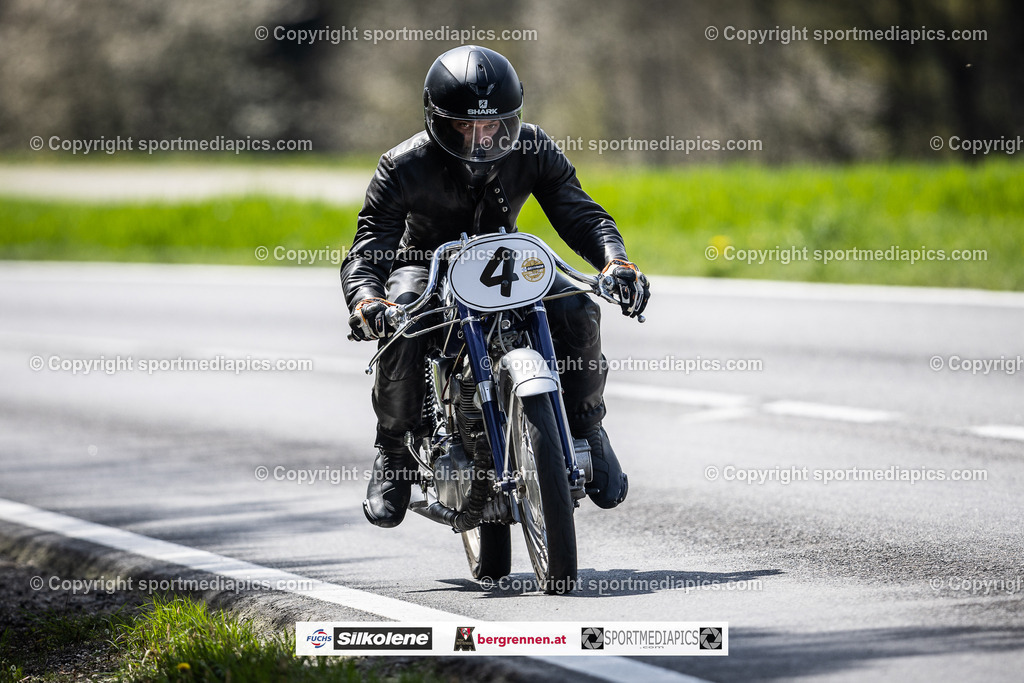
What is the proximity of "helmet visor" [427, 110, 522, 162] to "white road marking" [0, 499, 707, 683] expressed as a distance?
1.78 meters

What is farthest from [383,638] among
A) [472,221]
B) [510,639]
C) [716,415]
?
[716,415]

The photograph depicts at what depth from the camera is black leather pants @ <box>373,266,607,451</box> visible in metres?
5.47

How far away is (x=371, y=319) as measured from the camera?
17.1 feet

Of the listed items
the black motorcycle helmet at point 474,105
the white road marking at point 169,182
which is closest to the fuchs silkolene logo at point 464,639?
the black motorcycle helmet at point 474,105

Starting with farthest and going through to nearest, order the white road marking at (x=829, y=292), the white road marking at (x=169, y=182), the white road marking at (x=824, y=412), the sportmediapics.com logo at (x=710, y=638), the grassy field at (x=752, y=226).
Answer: the white road marking at (x=169, y=182) < the grassy field at (x=752, y=226) < the white road marking at (x=829, y=292) < the white road marking at (x=824, y=412) < the sportmediapics.com logo at (x=710, y=638)

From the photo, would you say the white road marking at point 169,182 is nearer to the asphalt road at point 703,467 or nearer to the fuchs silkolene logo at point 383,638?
the asphalt road at point 703,467

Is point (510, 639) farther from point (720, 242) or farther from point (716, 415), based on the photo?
point (720, 242)

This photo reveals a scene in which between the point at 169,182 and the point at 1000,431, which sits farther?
the point at 169,182

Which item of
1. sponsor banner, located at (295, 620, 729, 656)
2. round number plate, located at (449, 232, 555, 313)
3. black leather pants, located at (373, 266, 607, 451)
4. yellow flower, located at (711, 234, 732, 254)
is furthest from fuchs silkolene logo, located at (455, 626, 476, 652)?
yellow flower, located at (711, 234, 732, 254)

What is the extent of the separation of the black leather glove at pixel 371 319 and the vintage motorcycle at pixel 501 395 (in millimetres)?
45

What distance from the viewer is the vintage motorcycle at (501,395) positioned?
5.02 meters

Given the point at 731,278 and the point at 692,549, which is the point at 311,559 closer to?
the point at 692,549

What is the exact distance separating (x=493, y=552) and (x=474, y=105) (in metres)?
1.86

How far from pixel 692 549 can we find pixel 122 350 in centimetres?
913
